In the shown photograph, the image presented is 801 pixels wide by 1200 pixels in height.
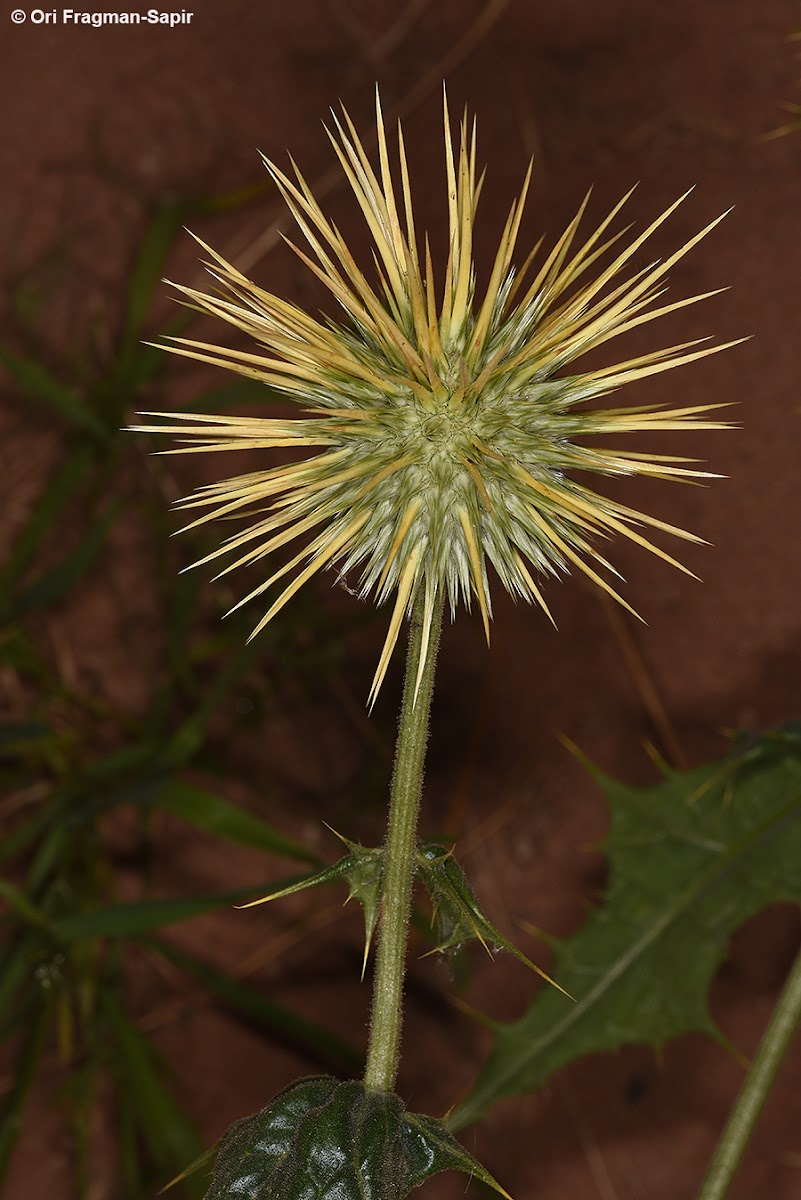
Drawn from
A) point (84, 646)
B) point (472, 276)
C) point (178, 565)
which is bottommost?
point (84, 646)

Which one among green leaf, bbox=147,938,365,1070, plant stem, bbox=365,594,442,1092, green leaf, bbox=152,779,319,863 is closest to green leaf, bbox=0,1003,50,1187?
green leaf, bbox=147,938,365,1070

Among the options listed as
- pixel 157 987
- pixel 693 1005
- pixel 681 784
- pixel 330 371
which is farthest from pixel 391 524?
pixel 157 987

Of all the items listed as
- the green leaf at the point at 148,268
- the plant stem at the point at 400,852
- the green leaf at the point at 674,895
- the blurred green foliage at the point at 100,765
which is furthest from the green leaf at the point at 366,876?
the green leaf at the point at 148,268

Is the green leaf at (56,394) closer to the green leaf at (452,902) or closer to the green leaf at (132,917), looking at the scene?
the green leaf at (132,917)

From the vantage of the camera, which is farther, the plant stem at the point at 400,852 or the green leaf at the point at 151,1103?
the green leaf at the point at 151,1103

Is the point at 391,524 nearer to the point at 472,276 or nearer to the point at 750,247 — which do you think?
the point at 472,276

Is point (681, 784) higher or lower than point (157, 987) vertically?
higher
